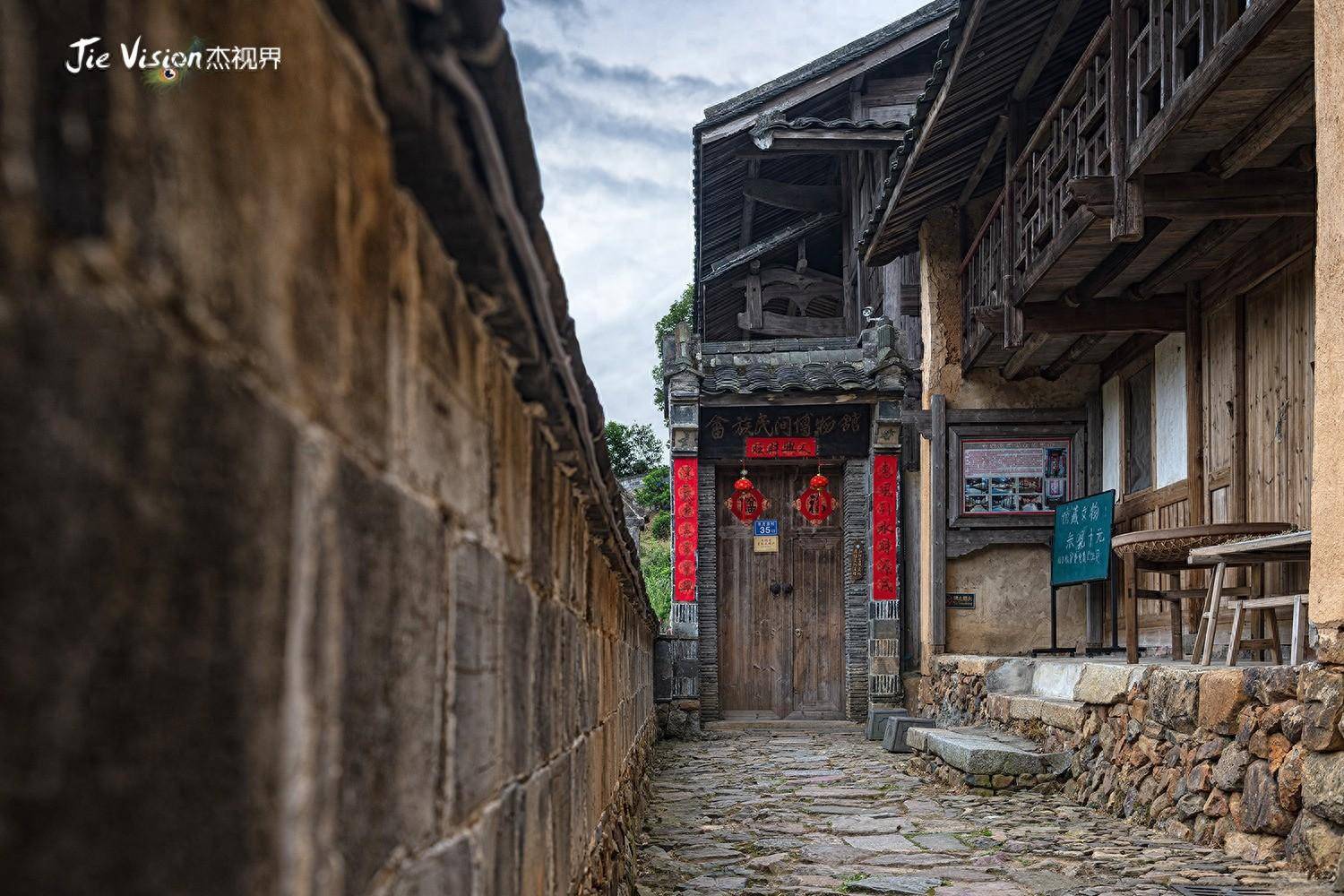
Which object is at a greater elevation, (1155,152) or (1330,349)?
(1155,152)

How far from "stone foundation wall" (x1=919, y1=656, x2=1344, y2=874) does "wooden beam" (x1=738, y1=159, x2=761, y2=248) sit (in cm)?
918

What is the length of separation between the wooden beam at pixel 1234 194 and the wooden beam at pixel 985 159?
3749mm

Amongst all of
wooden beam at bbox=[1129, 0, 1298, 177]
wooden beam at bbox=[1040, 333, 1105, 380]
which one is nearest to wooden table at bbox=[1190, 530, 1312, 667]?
wooden beam at bbox=[1129, 0, 1298, 177]

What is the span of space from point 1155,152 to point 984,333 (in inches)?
182

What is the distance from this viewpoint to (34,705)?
0.61 m

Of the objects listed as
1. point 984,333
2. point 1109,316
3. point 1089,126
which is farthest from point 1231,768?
point 984,333

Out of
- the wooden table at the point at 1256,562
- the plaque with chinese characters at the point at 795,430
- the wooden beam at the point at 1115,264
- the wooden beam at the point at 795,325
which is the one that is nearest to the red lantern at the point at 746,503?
the plaque with chinese characters at the point at 795,430

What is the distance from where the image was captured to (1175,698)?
640 cm

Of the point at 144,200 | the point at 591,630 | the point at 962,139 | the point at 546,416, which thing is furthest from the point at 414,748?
the point at 962,139

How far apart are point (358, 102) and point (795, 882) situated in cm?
507

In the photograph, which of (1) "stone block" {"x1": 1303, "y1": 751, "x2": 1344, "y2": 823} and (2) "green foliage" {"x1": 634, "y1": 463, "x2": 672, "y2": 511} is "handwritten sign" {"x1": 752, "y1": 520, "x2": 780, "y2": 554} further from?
(2) "green foliage" {"x1": 634, "y1": 463, "x2": 672, "y2": 511}

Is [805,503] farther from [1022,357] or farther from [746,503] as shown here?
[1022,357]

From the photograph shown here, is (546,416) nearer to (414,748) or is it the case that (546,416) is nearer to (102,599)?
(414,748)

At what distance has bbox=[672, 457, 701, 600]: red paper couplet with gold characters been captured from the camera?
14047 millimetres
